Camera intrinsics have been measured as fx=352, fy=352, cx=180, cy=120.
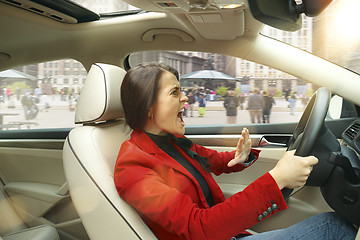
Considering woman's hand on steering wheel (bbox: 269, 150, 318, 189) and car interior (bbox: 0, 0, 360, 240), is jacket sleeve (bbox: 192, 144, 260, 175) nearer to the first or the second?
car interior (bbox: 0, 0, 360, 240)

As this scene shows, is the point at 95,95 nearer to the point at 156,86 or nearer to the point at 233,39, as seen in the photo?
the point at 156,86

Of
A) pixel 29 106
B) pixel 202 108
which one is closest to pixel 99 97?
pixel 202 108

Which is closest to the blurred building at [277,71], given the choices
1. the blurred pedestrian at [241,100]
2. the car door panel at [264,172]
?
the car door panel at [264,172]

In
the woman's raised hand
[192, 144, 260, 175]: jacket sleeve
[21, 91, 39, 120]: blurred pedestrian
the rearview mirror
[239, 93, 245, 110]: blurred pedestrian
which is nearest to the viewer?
the rearview mirror

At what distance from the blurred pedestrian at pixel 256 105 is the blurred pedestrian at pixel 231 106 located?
113 mm

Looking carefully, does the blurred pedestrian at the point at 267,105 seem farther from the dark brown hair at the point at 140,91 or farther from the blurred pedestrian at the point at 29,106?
the blurred pedestrian at the point at 29,106

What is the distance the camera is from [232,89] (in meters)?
2.67

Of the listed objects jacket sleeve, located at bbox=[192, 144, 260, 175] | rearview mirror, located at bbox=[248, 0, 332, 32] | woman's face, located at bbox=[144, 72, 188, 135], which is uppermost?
rearview mirror, located at bbox=[248, 0, 332, 32]

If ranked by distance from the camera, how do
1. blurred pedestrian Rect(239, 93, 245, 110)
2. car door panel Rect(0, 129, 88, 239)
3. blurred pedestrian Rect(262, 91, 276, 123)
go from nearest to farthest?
car door panel Rect(0, 129, 88, 239), blurred pedestrian Rect(262, 91, 276, 123), blurred pedestrian Rect(239, 93, 245, 110)

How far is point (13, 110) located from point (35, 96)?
236 mm

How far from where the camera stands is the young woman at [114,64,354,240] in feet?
2.96

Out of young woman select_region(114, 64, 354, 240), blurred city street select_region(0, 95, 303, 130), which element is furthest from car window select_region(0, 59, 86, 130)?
young woman select_region(114, 64, 354, 240)

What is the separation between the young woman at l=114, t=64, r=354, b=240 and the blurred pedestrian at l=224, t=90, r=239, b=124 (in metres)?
0.97

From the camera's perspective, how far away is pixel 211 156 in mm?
1437
